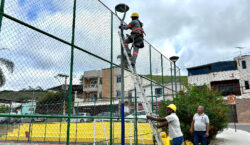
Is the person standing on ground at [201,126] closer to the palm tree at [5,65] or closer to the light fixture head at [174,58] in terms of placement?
the palm tree at [5,65]

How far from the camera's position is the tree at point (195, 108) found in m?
8.04

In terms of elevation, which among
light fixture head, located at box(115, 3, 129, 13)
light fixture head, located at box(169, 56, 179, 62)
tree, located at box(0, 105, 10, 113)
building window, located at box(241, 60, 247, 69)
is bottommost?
tree, located at box(0, 105, 10, 113)

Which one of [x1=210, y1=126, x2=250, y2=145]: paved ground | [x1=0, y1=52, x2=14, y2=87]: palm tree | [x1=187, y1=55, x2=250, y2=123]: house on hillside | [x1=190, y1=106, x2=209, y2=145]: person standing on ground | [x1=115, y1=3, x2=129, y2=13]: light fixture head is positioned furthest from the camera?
[x1=187, y1=55, x2=250, y2=123]: house on hillside

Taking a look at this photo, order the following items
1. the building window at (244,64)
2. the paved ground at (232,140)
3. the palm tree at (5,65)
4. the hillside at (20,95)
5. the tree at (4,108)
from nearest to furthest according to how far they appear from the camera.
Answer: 1. the palm tree at (5,65)
2. the hillside at (20,95)
3. the tree at (4,108)
4. the paved ground at (232,140)
5. the building window at (244,64)

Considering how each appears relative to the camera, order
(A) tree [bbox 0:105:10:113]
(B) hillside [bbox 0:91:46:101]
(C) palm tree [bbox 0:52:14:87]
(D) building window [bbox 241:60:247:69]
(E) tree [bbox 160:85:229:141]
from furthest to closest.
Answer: (D) building window [bbox 241:60:247:69] < (E) tree [bbox 160:85:229:141] < (A) tree [bbox 0:105:10:113] < (B) hillside [bbox 0:91:46:101] < (C) palm tree [bbox 0:52:14:87]

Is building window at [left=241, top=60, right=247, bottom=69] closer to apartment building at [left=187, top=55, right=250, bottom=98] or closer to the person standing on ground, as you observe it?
apartment building at [left=187, top=55, right=250, bottom=98]

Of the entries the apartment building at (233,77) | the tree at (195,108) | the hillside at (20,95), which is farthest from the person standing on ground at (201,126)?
the apartment building at (233,77)

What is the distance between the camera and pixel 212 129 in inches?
318

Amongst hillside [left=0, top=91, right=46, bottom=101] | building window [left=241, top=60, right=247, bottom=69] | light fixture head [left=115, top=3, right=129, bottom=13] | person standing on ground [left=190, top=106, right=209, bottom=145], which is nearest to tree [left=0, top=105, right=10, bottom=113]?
hillside [left=0, top=91, right=46, bottom=101]

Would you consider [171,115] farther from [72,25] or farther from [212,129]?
[212,129]

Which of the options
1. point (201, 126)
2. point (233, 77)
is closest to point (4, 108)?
point (201, 126)

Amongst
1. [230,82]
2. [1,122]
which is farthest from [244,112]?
[1,122]

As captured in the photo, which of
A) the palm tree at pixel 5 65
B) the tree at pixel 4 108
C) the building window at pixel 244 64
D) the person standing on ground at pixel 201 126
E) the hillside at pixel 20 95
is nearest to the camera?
the palm tree at pixel 5 65

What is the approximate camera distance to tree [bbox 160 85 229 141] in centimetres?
804
